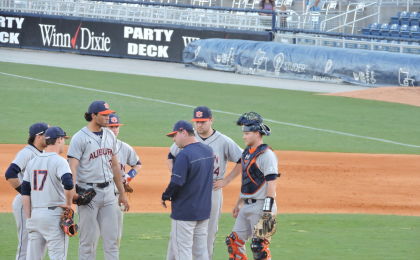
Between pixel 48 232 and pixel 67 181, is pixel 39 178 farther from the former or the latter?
pixel 48 232

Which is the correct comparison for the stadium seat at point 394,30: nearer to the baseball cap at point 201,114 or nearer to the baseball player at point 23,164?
the baseball cap at point 201,114

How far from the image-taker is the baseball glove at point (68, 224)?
7.52 m

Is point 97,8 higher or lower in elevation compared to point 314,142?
higher

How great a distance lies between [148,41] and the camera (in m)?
34.1

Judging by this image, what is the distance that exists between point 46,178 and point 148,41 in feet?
88.0

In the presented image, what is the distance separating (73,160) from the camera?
26.9 ft

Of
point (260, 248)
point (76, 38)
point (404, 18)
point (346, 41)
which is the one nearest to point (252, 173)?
point (260, 248)

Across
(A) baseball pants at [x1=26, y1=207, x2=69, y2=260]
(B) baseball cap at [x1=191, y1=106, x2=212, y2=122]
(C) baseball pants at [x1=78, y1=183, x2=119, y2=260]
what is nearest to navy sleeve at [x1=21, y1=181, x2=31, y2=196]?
(A) baseball pants at [x1=26, y1=207, x2=69, y2=260]

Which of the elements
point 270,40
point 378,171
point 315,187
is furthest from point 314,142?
point 270,40

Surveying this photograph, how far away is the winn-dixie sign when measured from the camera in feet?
109

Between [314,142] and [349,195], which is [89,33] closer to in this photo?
[314,142]

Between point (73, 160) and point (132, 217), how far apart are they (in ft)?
10.9

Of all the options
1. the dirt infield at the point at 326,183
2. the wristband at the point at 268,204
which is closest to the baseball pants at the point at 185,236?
the wristband at the point at 268,204

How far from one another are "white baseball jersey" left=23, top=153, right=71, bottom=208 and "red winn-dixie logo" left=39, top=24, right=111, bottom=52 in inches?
1096
